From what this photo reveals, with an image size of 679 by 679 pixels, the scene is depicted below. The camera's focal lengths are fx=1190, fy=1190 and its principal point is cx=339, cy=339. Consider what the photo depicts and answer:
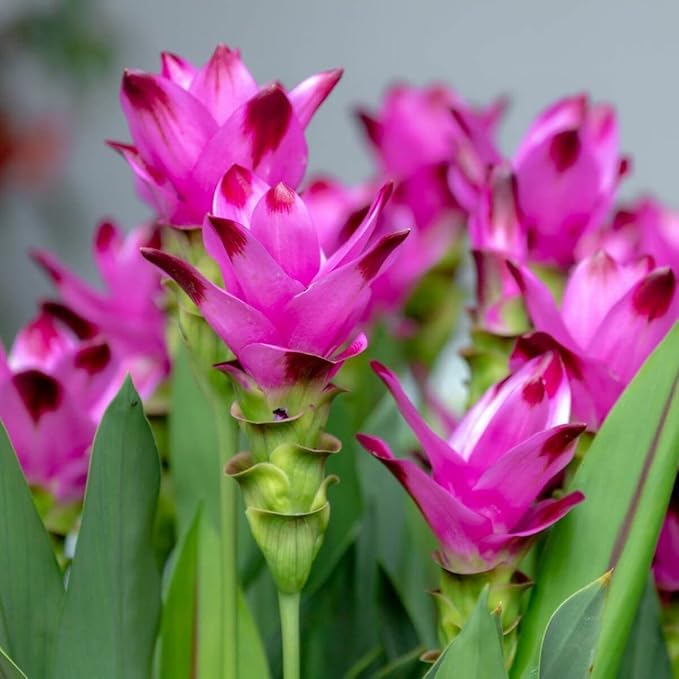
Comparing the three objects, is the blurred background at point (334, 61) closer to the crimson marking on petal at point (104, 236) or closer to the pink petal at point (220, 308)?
the crimson marking on petal at point (104, 236)

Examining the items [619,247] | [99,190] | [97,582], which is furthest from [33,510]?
[99,190]

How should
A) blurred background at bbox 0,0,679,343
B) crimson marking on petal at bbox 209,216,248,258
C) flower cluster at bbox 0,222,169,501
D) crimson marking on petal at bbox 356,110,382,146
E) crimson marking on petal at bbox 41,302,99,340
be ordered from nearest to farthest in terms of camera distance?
crimson marking on petal at bbox 209,216,248,258, flower cluster at bbox 0,222,169,501, crimson marking on petal at bbox 41,302,99,340, crimson marking on petal at bbox 356,110,382,146, blurred background at bbox 0,0,679,343

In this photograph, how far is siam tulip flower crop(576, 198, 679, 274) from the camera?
1.49 ft

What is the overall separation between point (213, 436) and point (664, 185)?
6.68 feet

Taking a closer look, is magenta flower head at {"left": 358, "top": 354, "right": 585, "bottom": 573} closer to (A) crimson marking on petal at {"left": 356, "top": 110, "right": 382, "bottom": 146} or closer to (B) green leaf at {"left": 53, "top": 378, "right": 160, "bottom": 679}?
(B) green leaf at {"left": 53, "top": 378, "right": 160, "bottom": 679}

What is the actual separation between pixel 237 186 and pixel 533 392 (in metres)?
0.10

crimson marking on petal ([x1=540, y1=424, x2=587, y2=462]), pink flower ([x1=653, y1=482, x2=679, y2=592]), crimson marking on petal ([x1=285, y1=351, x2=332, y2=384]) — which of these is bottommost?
pink flower ([x1=653, y1=482, x2=679, y2=592])

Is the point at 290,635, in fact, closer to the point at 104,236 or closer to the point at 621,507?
the point at 621,507

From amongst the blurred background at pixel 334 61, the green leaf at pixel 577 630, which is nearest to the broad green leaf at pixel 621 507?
the green leaf at pixel 577 630

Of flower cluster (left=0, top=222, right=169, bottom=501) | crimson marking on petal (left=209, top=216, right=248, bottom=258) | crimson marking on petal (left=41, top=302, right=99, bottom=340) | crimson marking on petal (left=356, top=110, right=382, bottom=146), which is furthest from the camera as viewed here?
crimson marking on petal (left=356, top=110, right=382, bottom=146)

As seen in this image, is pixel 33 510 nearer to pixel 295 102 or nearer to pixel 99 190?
pixel 295 102

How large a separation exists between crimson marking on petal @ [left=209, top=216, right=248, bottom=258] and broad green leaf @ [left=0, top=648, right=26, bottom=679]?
0.12 meters

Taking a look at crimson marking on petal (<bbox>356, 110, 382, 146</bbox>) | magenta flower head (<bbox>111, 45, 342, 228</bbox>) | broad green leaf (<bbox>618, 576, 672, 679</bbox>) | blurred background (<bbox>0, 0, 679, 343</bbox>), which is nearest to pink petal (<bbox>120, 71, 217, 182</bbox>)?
magenta flower head (<bbox>111, 45, 342, 228</bbox>)

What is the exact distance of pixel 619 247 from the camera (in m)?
0.46
